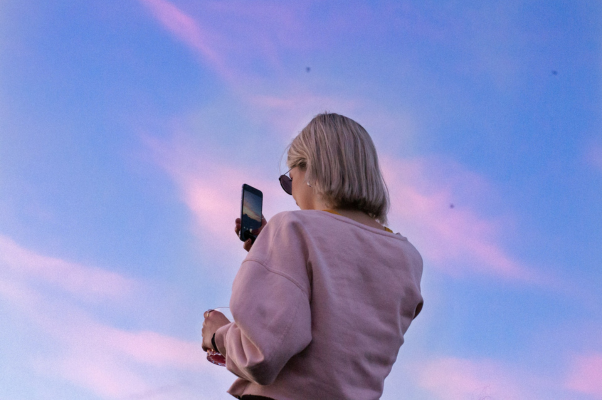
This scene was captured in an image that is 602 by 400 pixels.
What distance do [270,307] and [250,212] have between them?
1.00 meters

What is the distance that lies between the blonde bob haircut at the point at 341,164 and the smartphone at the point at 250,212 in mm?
386

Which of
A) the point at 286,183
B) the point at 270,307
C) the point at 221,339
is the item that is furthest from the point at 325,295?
the point at 286,183

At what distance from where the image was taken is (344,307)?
2053mm

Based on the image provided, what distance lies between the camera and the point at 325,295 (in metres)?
Answer: 2.02

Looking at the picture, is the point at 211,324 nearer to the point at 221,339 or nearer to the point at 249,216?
the point at 221,339

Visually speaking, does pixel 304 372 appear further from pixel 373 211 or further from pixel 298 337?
pixel 373 211

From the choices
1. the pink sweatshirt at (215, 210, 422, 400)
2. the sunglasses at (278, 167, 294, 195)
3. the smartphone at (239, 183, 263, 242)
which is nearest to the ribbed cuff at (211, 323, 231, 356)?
the pink sweatshirt at (215, 210, 422, 400)

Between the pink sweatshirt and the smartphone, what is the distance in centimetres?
63

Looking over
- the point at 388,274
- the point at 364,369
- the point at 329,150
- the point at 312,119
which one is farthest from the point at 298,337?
the point at 312,119

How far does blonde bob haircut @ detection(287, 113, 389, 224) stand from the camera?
2.34 m

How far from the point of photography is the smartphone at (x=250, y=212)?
9.00ft

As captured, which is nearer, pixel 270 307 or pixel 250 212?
pixel 270 307

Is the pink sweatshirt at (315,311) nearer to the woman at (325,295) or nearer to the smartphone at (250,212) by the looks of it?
the woman at (325,295)

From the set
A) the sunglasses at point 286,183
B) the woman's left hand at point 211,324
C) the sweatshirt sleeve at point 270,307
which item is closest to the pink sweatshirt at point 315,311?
the sweatshirt sleeve at point 270,307
